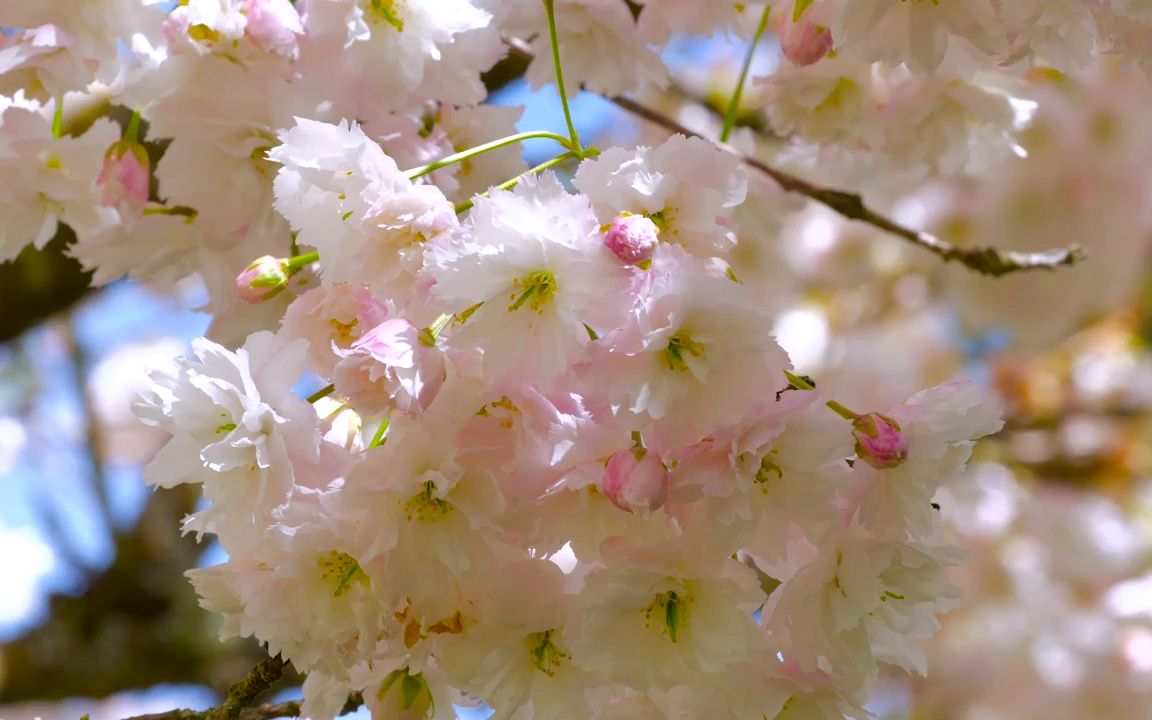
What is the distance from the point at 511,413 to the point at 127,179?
18.1 inches

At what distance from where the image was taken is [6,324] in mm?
1919

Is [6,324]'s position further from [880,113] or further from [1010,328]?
[1010,328]

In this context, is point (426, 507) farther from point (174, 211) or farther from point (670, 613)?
point (174, 211)

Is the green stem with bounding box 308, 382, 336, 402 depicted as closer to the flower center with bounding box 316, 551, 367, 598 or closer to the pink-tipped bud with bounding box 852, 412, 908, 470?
the flower center with bounding box 316, 551, 367, 598

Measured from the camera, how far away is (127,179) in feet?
3.06

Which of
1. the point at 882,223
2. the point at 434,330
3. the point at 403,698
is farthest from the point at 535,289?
the point at 882,223

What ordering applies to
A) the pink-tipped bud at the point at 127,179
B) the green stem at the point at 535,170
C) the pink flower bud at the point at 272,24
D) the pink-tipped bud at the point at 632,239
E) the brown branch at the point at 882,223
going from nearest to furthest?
the pink-tipped bud at the point at 632,239, the green stem at the point at 535,170, the pink flower bud at the point at 272,24, the pink-tipped bud at the point at 127,179, the brown branch at the point at 882,223

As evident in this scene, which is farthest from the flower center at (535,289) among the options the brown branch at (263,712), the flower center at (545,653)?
the brown branch at (263,712)

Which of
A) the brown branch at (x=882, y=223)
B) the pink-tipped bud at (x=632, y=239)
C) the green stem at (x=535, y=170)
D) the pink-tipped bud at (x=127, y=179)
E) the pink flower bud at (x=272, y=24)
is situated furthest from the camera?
the brown branch at (x=882, y=223)

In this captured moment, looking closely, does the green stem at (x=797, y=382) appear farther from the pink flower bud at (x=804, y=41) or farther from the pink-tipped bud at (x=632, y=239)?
the pink flower bud at (x=804, y=41)

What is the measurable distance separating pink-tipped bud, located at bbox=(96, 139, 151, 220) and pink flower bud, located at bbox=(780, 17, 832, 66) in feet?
1.75

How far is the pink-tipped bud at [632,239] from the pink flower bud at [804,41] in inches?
13.4

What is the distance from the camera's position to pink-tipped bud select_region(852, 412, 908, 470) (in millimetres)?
665

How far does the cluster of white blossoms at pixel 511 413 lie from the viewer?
2.09 ft
